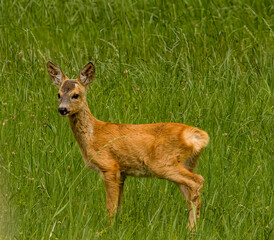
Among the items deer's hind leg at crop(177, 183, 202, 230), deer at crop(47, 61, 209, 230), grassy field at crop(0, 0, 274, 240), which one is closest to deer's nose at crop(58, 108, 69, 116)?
deer at crop(47, 61, 209, 230)

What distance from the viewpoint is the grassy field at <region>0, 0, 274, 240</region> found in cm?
479

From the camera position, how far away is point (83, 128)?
5578 mm

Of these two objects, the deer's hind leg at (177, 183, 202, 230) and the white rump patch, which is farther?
the white rump patch

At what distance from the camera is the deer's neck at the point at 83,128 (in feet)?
18.2

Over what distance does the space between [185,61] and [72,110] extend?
309cm

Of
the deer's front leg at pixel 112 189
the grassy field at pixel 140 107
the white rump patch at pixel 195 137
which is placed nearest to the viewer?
the grassy field at pixel 140 107

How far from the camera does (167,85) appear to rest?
7418mm

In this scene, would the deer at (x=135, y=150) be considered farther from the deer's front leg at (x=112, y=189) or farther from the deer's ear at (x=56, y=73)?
the deer's ear at (x=56, y=73)

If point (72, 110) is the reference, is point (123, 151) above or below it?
below

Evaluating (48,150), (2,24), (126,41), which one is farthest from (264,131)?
(2,24)

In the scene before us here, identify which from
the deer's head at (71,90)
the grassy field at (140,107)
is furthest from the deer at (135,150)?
the grassy field at (140,107)

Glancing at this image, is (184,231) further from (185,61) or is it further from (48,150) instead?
(185,61)

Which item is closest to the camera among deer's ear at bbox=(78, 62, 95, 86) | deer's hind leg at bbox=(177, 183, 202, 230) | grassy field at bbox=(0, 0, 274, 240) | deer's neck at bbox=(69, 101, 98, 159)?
grassy field at bbox=(0, 0, 274, 240)

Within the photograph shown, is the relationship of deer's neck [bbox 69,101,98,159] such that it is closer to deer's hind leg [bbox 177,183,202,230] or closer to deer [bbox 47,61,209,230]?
deer [bbox 47,61,209,230]
